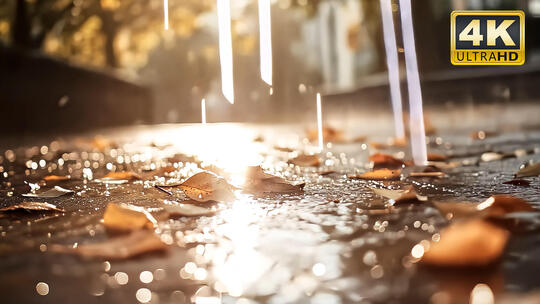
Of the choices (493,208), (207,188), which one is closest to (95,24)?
(207,188)

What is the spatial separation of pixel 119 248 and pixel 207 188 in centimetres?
75

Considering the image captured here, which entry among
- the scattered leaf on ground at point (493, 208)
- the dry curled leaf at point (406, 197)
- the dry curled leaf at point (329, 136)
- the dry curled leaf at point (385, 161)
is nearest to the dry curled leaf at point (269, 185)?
the dry curled leaf at point (406, 197)

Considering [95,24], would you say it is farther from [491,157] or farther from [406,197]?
[406,197]

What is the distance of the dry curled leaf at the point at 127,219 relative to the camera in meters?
1.41

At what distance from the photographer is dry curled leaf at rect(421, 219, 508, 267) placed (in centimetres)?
102

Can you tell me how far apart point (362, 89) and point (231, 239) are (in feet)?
41.3

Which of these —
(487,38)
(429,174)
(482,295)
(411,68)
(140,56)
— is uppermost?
(140,56)

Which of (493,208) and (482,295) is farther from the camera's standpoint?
(493,208)

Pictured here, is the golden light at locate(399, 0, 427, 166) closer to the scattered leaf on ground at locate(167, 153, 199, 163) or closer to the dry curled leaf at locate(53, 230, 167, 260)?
the dry curled leaf at locate(53, 230, 167, 260)

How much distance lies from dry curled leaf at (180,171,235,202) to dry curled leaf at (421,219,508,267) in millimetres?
940

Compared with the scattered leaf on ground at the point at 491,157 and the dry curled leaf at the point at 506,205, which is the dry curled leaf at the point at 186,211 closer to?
the dry curled leaf at the point at 506,205

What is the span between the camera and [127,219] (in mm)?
1425

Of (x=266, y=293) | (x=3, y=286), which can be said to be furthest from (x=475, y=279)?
(x=3, y=286)

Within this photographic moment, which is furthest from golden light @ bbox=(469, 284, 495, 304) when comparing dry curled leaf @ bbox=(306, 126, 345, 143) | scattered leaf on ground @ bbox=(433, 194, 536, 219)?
dry curled leaf @ bbox=(306, 126, 345, 143)
